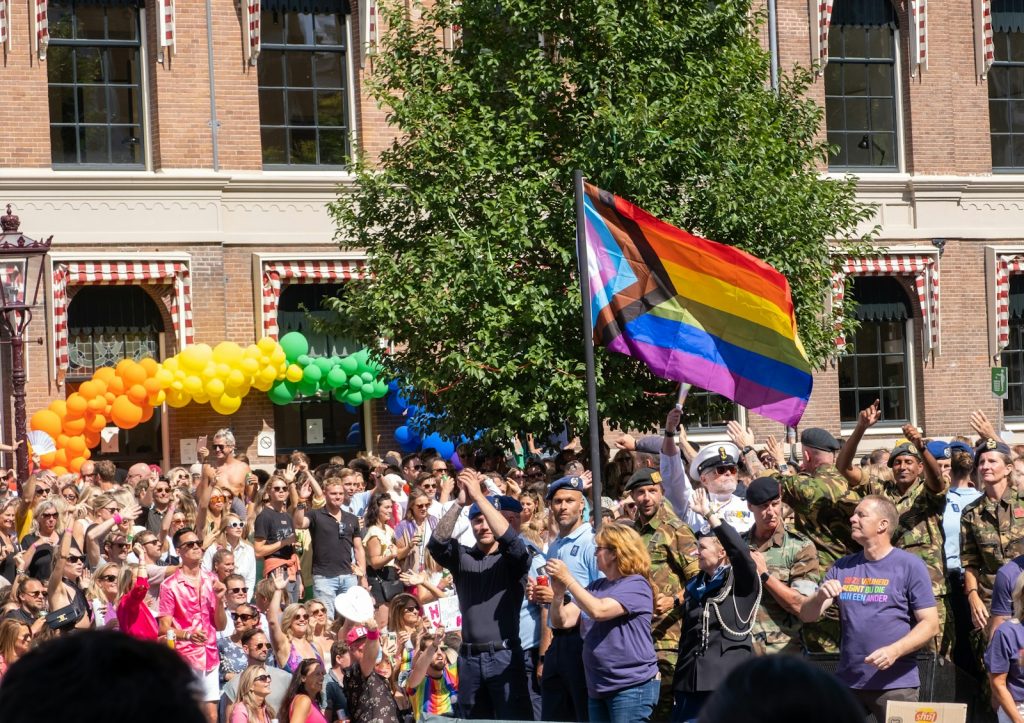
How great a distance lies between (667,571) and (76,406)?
12.6 m

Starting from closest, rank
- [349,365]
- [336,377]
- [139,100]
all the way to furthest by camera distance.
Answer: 1. [336,377]
2. [349,365]
3. [139,100]

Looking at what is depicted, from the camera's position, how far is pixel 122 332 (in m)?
21.9

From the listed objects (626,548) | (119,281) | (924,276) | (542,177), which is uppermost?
(542,177)

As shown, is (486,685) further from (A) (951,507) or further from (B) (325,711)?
(A) (951,507)

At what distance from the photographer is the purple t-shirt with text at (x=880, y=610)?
7.45m

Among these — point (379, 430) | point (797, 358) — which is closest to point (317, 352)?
point (379, 430)

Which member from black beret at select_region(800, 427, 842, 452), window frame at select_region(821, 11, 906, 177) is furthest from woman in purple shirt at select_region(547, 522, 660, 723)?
window frame at select_region(821, 11, 906, 177)

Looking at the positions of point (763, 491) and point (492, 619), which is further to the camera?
point (492, 619)

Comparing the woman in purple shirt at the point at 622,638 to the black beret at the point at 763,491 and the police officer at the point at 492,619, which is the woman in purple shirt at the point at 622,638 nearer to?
the black beret at the point at 763,491

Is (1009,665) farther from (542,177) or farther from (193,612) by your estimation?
(542,177)

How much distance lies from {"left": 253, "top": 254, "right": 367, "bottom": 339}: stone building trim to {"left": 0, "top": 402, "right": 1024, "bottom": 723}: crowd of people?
385 inches

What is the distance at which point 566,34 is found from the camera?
17.9 metres

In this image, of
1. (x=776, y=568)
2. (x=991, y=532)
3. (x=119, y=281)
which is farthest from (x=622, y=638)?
(x=119, y=281)

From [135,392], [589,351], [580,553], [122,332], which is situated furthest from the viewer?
[122,332]
